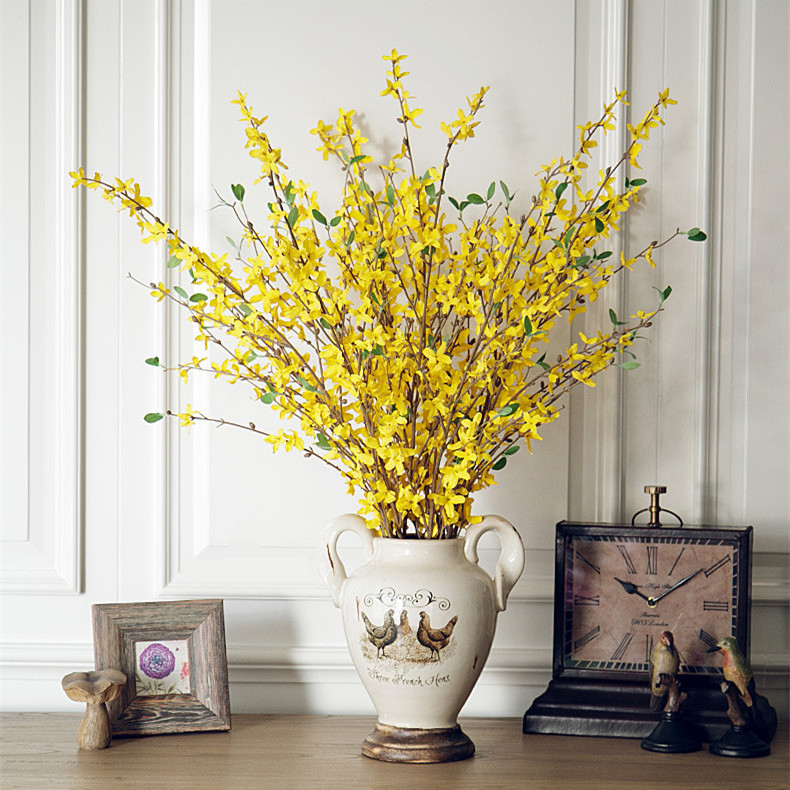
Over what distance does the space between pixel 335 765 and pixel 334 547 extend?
11.7 inches

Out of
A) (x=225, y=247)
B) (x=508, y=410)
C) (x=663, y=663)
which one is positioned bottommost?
(x=663, y=663)

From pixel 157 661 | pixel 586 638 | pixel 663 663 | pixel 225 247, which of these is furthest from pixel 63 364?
pixel 663 663

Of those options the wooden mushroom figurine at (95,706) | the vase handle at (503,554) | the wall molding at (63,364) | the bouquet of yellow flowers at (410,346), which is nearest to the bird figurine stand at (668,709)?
the vase handle at (503,554)

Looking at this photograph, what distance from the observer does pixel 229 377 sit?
155 cm

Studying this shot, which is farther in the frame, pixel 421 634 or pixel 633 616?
pixel 633 616

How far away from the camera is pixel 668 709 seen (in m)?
1.28

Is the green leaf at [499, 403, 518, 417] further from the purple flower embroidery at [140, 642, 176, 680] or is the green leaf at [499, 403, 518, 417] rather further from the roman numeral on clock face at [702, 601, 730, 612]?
the purple flower embroidery at [140, 642, 176, 680]

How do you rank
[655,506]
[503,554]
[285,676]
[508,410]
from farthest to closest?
[285,676] → [655,506] → [503,554] → [508,410]

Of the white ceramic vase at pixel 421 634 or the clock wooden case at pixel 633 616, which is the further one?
the clock wooden case at pixel 633 616

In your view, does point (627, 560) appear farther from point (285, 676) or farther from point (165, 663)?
point (165, 663)

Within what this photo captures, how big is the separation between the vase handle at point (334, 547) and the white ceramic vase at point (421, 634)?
0.03 metres

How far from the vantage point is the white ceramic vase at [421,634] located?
122cm

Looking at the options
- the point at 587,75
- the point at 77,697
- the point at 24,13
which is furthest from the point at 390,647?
the point at 24,13

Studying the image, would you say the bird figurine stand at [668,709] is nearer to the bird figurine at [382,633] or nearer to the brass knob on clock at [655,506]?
the brass knob on clock at [655,506]
